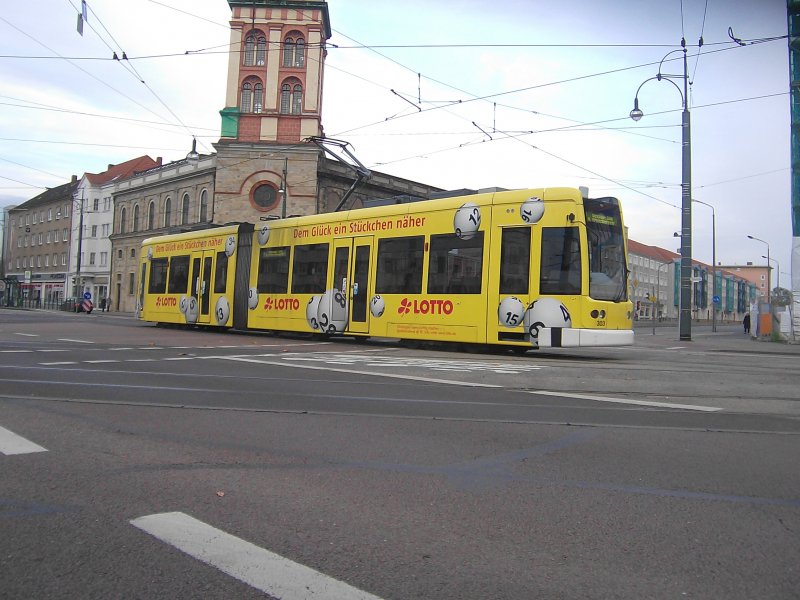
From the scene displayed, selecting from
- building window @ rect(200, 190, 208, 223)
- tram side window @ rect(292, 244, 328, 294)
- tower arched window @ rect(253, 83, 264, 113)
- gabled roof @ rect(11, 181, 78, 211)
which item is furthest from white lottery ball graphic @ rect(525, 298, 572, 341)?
gabled roof @ rect(11, 181, 78, 211)

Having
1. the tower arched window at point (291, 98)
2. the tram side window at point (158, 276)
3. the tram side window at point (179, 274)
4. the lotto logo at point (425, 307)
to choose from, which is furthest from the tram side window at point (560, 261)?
the tower arched window at point (291, 98)

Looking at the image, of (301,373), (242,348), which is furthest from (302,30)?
(301,373)

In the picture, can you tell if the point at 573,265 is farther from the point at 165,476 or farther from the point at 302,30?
the point at 302,30

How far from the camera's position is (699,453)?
17.4 feet

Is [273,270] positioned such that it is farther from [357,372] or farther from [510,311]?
[357,372]

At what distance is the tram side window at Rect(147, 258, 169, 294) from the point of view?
2433cm

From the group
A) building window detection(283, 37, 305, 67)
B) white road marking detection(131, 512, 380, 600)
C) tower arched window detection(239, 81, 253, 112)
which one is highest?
building window detection(283, 37, 305, 67)

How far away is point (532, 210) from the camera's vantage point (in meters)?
13.5

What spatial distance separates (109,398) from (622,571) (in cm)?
616

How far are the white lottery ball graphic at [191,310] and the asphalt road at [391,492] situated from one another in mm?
14160

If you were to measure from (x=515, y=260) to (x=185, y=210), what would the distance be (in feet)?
158

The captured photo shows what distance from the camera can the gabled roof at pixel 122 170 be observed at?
7188 cm

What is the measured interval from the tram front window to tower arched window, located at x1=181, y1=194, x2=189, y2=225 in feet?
159

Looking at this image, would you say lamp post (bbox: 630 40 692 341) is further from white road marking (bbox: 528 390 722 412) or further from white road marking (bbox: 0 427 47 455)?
white road marking (bbox: 0 427 47 455)
